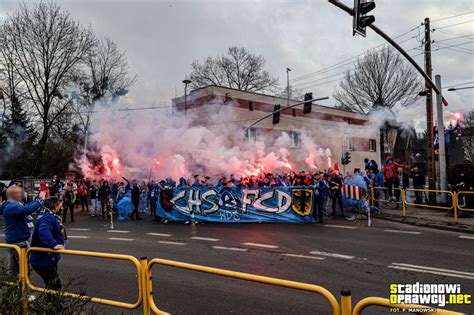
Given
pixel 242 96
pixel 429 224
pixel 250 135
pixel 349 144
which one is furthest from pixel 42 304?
pixel 349 144

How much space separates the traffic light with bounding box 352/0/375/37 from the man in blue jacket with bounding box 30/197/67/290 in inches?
328

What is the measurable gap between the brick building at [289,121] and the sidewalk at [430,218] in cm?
1175

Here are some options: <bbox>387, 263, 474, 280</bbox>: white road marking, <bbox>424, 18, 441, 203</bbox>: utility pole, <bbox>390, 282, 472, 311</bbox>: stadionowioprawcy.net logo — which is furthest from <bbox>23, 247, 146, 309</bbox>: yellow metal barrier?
<bbox>424, 18, 441, 203</bbox>: utility pole

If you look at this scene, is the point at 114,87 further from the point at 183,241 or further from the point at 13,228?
the point at 13,228

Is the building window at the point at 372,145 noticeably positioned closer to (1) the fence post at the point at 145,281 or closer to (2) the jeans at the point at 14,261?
(2) the jeans at the point at 14,261

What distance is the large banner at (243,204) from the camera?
12.8 m

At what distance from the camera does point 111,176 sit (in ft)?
70.0

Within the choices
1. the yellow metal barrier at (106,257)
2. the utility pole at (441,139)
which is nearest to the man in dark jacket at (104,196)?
the yellow metal barrier at (106,257)

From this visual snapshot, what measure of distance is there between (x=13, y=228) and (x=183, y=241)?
16.9 ft

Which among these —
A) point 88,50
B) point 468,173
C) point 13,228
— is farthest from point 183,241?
point 88,50

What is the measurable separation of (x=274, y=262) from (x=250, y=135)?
21.9 metres

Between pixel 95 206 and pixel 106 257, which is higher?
pixel 106 257

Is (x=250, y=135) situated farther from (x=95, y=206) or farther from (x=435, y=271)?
(x=435, y=271)

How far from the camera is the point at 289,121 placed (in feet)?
106
